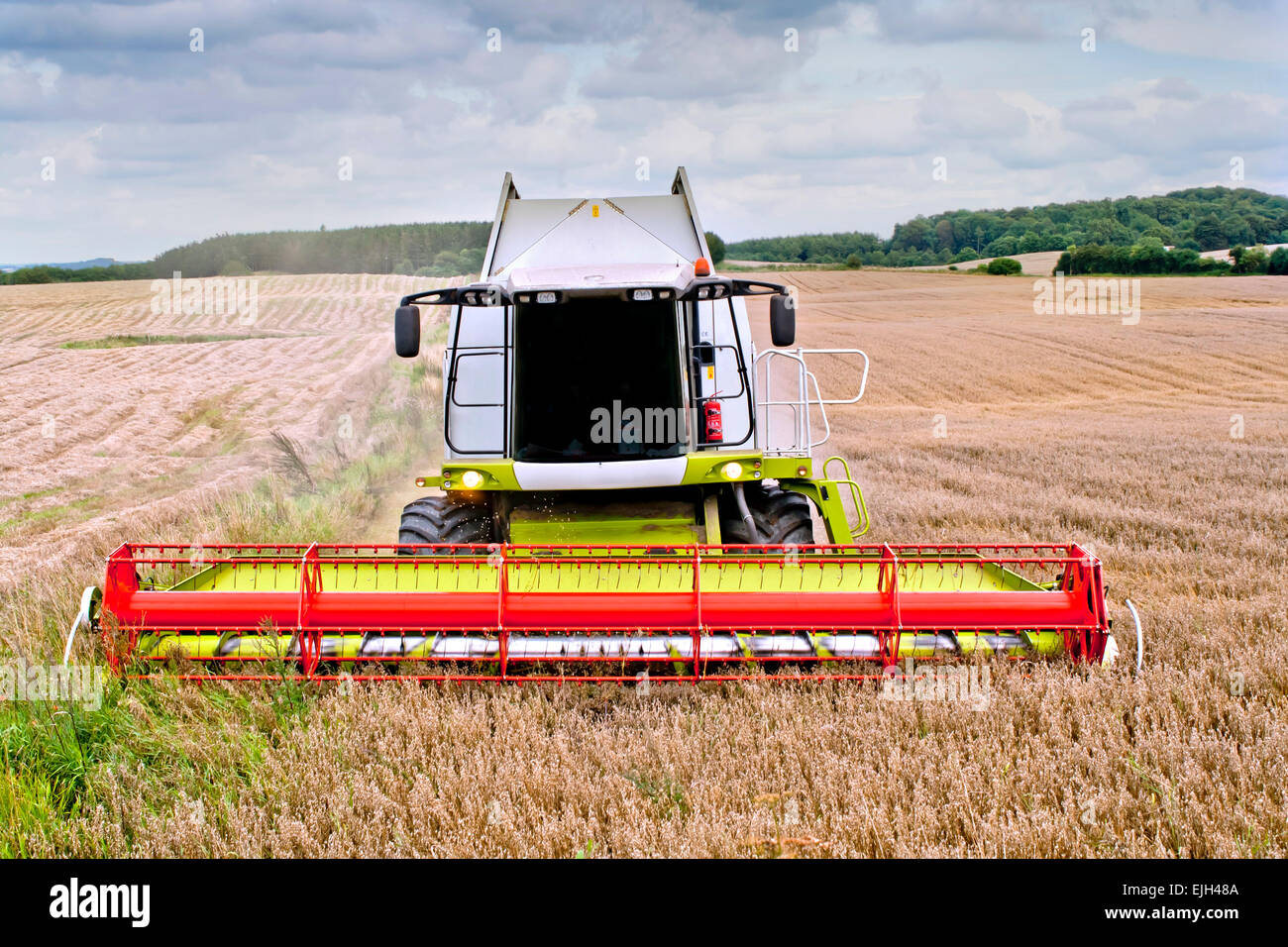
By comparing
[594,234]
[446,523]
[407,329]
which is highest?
[594,234]

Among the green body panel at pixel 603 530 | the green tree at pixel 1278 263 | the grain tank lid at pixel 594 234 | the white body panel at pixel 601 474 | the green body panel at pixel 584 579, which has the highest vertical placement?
the green tree at pixel 1278 263

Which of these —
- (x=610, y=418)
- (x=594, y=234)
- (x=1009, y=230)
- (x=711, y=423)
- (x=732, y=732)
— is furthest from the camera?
(x=1009, y=230)

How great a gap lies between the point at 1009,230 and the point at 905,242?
7113mm

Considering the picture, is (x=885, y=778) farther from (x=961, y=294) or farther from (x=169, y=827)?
(x=961, y=294)

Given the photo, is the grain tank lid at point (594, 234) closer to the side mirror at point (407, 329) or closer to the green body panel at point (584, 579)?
the side mirror at point (407, 329)

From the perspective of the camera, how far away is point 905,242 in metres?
66.4

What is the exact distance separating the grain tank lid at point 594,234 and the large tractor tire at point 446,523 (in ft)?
5.97

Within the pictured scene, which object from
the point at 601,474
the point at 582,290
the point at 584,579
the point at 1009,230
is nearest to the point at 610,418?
the point at 601,474

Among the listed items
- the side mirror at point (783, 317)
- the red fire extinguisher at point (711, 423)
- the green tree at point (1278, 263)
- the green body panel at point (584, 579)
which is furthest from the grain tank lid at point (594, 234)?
the green tree at point (1278, 263)

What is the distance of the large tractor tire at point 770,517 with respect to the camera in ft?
19.9

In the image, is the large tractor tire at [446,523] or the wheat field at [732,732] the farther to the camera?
the large tractor tire at [446,523]

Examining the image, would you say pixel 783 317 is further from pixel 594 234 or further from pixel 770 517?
pixel 594 234

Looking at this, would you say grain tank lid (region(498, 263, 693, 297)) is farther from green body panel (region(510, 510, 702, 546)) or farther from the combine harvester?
green body panel (region(510, 510, 702, 546))
